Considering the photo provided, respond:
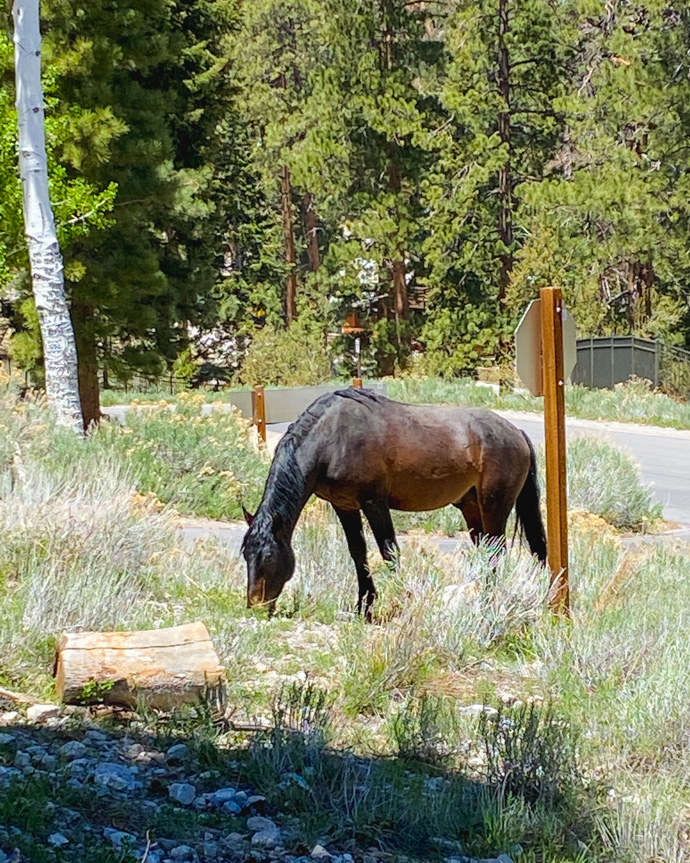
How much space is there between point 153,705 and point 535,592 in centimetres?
285

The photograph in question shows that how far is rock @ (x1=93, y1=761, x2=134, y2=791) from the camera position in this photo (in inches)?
177

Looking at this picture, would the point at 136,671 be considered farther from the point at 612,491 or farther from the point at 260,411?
the point at 260,411

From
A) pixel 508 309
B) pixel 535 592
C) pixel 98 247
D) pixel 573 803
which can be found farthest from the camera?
pixel 508 309

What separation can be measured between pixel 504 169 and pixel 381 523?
110 ft

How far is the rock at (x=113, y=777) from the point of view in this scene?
4488 millimetres

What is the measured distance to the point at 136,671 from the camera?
5461 millimetres

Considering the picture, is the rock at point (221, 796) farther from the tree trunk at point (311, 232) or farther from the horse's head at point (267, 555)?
the tree trunk at point (311, 232)

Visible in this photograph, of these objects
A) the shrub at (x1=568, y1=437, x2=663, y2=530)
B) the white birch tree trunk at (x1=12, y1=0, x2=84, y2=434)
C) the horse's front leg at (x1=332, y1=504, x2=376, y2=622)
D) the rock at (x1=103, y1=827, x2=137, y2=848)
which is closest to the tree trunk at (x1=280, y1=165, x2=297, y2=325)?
the white birch tree trunk at (x1=12, y1=0, x2=84, y2=434)

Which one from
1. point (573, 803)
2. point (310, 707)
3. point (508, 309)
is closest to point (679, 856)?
point (573, 803)

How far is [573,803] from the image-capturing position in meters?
4.70

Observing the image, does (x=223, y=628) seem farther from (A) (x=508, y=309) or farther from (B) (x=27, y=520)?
(A) (x=508, y=309)

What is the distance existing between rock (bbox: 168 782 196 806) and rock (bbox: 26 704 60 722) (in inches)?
37.8

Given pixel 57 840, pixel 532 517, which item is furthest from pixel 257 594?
pixel 57 840

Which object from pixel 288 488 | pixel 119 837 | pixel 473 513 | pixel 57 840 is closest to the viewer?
pixel 57 840
